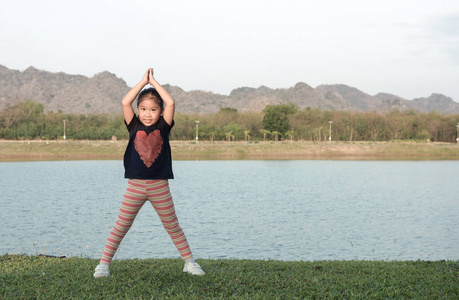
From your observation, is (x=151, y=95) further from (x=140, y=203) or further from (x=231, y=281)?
(x=231, y=281)

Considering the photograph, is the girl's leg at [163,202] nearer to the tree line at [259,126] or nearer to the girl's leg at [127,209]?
the girl's leg at [127,209]

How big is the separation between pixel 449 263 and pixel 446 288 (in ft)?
4.70

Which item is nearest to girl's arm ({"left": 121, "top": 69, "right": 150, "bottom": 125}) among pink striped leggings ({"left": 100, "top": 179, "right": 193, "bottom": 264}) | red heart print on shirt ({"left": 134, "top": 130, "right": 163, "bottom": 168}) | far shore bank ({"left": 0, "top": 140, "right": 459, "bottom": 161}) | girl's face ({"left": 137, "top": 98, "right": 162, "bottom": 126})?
girl's face ({"left": 137, "top": 98, "right": 162, "bottom": 126})

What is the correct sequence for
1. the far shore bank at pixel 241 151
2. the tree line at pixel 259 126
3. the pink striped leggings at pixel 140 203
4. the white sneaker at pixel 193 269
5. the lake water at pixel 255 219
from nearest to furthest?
the pink striped leggings at pixel 140 203 → the white sneaker at pixel 193 269 → the lake water at pixel 255 219 → the far shore bank at pixel 241 151 → the tree line at pixel 259 126

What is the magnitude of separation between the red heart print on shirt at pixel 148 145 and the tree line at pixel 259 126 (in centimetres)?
6726

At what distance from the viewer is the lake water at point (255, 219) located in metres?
10.7

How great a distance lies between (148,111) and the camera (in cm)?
531

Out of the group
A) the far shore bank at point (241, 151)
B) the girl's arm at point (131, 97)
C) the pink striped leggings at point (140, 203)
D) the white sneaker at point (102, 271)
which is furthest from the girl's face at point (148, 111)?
the far shore bank at point (241, 151)

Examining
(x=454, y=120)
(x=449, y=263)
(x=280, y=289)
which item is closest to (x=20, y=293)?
(x=280, y=289)

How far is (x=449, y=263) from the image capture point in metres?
6.42

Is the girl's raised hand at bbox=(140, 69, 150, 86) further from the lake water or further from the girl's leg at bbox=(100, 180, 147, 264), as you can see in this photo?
the lake water

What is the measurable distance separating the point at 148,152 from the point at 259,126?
75919mm

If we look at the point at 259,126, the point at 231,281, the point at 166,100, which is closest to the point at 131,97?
the point at 166,100

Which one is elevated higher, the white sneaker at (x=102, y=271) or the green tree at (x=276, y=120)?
the green tree at (x=276, y=120)
